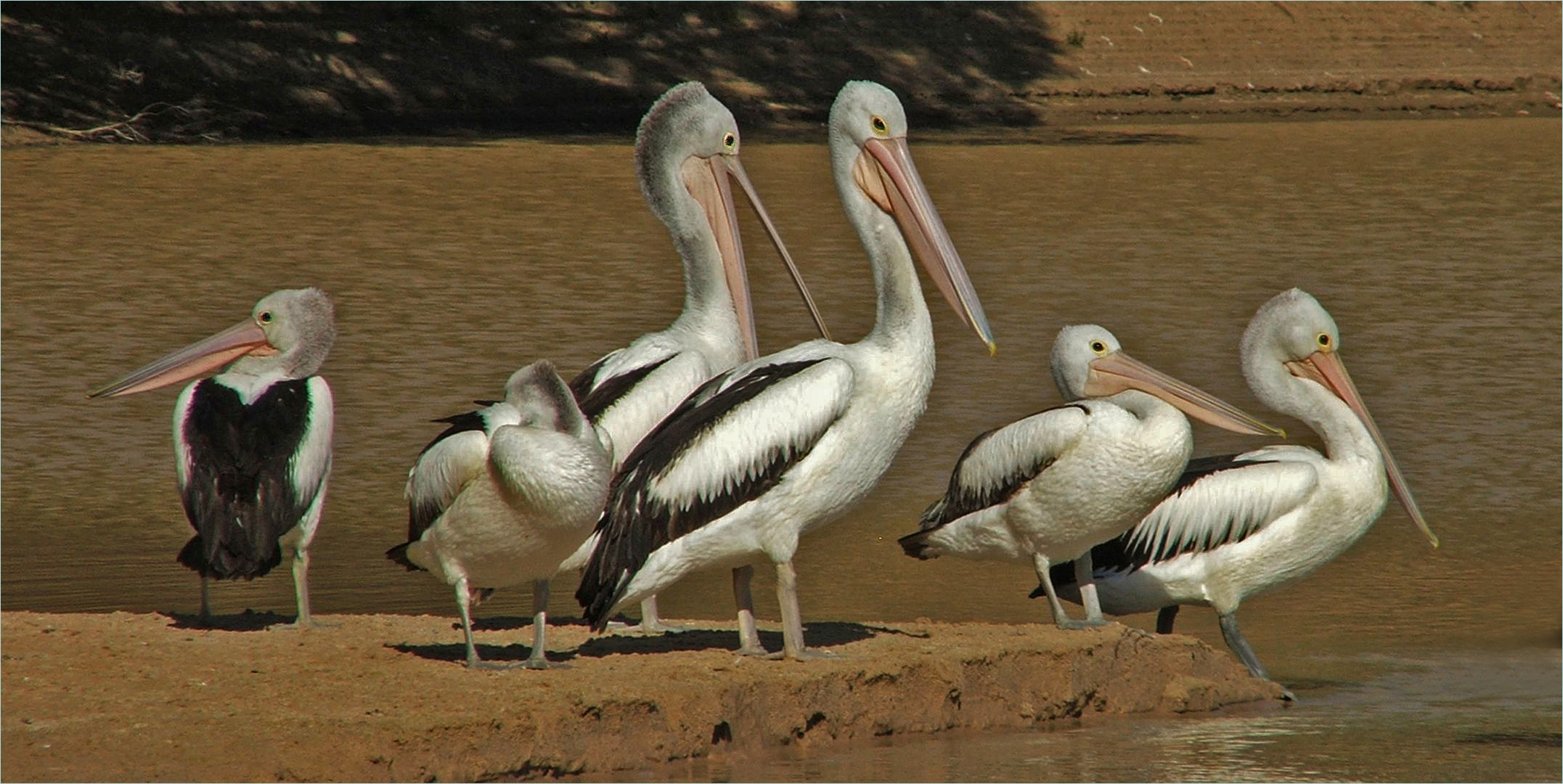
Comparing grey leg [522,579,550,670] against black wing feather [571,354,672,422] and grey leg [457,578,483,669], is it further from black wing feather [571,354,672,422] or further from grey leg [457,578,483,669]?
black wing feather [571,354,672,422]

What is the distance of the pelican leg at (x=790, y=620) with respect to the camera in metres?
5.88

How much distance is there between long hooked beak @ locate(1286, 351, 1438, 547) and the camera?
7.41 m

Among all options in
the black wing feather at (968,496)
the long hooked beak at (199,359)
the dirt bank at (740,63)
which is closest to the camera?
the black wing feather at (968,496)

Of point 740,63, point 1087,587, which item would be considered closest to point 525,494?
point 1087,587

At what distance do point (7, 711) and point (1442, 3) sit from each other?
2408cm

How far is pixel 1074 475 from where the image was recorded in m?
6.39

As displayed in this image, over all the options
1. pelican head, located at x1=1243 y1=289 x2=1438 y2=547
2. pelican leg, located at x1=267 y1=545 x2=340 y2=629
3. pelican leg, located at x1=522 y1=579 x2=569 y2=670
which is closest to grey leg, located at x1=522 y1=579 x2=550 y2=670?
pelican leg, located at x1=522 y1=579 x2=569 y2=670

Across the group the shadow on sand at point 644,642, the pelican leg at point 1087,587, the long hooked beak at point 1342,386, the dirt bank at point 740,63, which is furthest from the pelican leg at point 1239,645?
the dirt bank at point 740,63

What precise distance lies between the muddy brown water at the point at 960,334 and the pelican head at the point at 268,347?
751 mm

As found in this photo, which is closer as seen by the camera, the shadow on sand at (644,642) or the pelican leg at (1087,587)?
the shadow on sand at (644,642)

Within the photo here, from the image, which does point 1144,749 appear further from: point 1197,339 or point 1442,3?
point 1442,3

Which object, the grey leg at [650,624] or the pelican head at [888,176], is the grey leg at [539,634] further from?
the pelican head at [888,176]

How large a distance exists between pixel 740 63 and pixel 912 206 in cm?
1646

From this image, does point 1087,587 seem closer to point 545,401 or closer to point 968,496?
point 968,496
